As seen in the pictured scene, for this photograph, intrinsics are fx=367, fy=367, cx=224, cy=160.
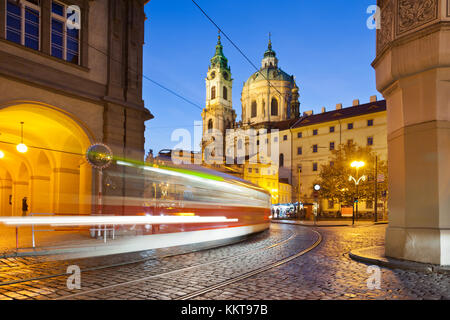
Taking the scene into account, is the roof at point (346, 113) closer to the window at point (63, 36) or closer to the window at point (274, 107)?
the window at point (274, 107)

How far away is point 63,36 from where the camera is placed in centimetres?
1496

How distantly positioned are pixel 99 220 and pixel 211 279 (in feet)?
18.8

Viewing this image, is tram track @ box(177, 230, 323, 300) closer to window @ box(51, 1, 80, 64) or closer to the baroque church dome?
window @ box(51, 1, 80, 64)

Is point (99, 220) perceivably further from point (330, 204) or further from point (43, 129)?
point (330, 204)

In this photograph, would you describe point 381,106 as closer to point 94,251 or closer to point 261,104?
point 261,104

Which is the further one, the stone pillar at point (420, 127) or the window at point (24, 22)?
the window at point (24, 22)

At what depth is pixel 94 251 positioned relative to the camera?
11.3m

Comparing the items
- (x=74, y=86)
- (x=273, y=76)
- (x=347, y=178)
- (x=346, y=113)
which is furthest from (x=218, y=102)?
(x=74, y=86)

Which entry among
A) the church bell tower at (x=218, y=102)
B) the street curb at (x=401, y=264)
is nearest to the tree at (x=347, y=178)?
the street curb at (x=401, y=264)

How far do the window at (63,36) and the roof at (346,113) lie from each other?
170 feet

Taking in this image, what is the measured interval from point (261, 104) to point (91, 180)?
72721 mm

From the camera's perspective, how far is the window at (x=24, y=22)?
13141mm

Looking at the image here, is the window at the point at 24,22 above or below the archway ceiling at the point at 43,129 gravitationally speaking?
above

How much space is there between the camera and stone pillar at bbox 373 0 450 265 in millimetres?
8844
